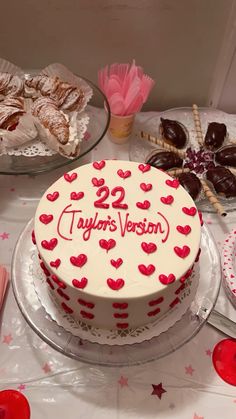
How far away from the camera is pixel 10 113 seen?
1009 millimetres

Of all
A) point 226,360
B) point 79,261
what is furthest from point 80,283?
point 226,360

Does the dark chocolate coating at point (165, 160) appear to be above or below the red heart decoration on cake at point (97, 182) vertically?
below

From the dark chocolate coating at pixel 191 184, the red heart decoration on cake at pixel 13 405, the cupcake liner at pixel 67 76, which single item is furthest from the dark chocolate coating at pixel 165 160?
the red heart decoration on cake at pixel 13 405

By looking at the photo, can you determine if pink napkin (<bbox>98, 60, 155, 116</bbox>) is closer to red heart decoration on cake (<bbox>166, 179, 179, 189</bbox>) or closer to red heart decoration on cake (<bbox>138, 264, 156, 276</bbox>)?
red heart decoration on cake (<bbox>166, 179, 179, 189</bbox>)

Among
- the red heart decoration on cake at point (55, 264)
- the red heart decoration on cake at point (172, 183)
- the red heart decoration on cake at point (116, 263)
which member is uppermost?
the red heart decoration on cake at point (172, 183)

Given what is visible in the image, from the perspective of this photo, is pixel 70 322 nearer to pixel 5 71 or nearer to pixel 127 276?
pixel 127 276

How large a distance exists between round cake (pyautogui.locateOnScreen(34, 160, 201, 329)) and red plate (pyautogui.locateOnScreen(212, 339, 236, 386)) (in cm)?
16

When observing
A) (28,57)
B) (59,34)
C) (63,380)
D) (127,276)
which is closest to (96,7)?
(59,34)

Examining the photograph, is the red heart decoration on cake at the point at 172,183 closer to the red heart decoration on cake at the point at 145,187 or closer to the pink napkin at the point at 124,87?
the red heart decoration on cake at the point at 145,187

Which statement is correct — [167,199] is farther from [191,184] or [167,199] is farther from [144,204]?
[191,184]

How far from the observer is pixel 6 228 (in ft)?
3.43

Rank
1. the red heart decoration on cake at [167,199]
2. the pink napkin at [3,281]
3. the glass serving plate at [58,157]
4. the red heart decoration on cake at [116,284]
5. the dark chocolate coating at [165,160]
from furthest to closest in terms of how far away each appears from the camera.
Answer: the dark chocolate coating at [165,160], the glass serving plate at [58,157], the pink napkin at [3,281], the red heart decoration on cake at [167,199], the red heart decoration on cake at [116,284]

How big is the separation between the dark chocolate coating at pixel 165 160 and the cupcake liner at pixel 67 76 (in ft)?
0.77

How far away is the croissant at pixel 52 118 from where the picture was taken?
1.00 m
